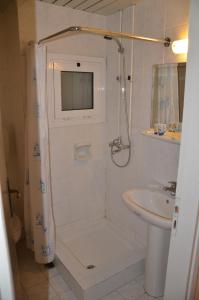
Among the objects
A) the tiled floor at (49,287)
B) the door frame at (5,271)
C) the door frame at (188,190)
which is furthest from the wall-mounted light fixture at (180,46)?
the tiled floor at (49,287)

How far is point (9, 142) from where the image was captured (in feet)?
8.86

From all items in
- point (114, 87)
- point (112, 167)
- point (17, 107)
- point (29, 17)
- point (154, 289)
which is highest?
point (29, 17)

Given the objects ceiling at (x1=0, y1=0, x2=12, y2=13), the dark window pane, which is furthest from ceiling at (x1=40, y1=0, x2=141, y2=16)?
the dark window pane

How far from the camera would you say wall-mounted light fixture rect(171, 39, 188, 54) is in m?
1.74

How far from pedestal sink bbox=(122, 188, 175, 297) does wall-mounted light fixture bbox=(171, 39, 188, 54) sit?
1.14m

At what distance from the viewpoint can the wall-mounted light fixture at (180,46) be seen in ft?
5.69

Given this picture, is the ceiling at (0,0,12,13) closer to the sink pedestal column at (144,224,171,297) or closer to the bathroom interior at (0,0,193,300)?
the bathroom interior at (0,0,193,300)

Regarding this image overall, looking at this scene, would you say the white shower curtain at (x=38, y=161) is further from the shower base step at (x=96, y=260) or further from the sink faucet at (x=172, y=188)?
the sink faucet at (x=172, y=188)

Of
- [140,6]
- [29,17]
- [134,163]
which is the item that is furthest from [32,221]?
[140,6]

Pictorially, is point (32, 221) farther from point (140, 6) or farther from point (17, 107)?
point (140, 6)

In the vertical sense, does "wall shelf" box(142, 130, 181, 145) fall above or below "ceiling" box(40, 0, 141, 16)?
below

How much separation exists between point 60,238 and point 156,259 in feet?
3.64

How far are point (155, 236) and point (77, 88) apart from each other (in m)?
1.63

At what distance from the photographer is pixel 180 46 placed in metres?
1.76
